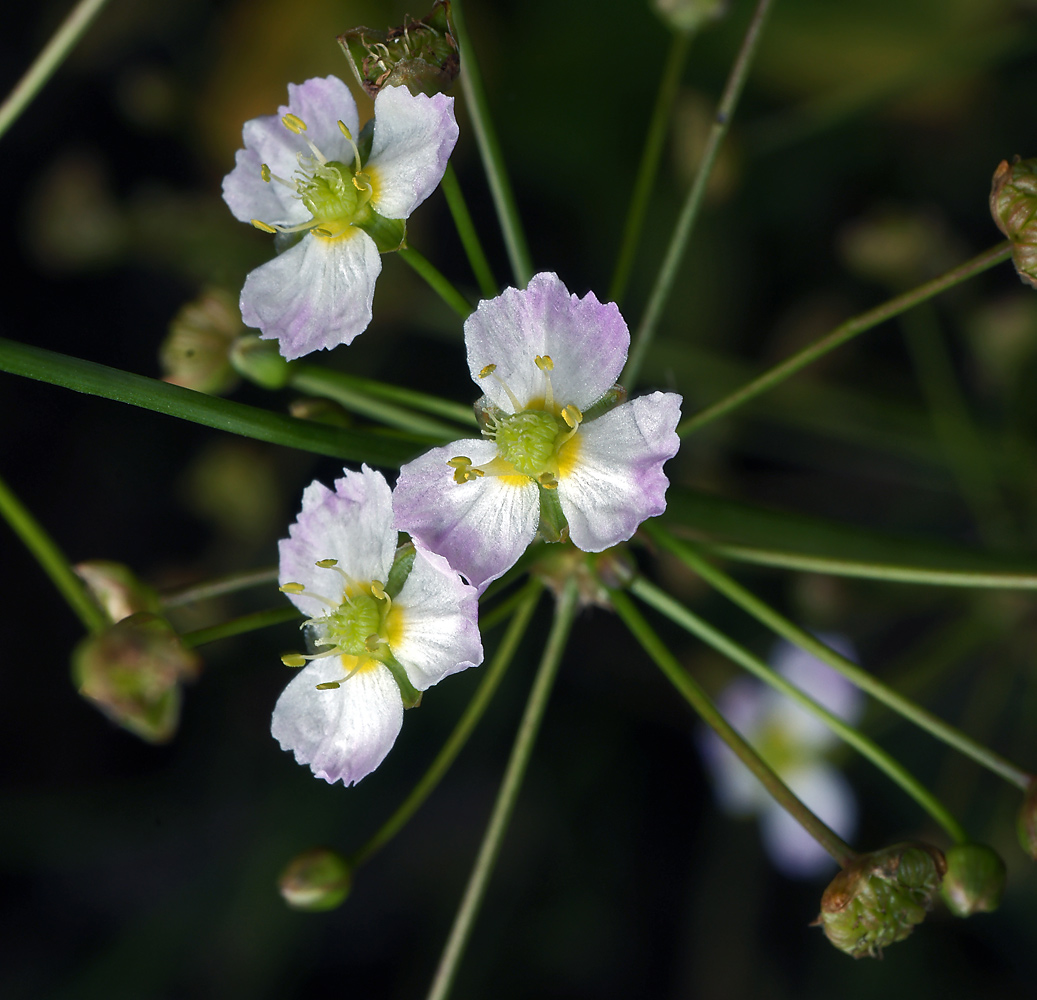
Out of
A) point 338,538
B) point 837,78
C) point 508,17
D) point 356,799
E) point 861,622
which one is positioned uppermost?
point 508,17

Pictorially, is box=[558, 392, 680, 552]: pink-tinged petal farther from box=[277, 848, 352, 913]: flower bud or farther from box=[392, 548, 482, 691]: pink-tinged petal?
box=[277, 848, 352, 913]: flower bud

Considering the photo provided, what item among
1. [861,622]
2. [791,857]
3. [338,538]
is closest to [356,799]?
[791,857]

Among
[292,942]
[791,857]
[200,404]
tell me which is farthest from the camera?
[292,942]

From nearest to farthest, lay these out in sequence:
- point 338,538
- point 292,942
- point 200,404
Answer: point 200,404 → point 338,538 → point 292,942

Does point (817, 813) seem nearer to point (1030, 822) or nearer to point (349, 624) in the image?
point (1030, 822)

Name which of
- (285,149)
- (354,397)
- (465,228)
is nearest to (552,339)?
(465,228)

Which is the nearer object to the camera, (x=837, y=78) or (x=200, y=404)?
(x=200, y=404)

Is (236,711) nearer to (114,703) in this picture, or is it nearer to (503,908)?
(503,908)
